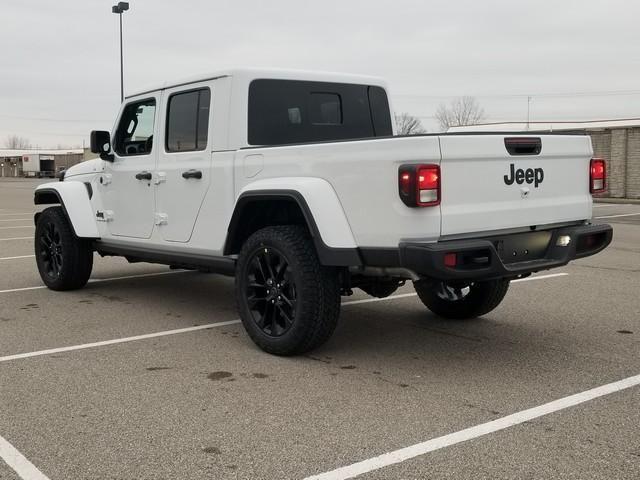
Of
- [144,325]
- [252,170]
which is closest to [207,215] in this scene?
[252,170]

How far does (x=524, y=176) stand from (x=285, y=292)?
5.79 feet

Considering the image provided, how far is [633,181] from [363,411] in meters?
27.0

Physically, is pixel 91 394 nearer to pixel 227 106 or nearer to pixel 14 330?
pixel 14 330

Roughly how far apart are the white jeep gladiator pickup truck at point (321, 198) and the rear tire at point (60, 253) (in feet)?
2.05

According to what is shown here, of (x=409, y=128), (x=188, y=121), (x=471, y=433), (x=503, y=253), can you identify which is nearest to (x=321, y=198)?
(x=503, y=253)

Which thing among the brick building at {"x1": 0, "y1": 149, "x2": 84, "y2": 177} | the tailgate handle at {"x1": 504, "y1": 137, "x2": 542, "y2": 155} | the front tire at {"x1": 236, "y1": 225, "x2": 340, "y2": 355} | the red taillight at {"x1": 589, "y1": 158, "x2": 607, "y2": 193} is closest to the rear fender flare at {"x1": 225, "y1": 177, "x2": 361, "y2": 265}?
the front tire at {"x1": 236, "y1": 225, "x2": 340, "y2": 355}

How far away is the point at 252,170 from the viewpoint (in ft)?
16.9

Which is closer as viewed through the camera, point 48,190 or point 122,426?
point 122,426

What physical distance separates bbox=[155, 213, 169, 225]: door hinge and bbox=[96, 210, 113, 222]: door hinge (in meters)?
0.95

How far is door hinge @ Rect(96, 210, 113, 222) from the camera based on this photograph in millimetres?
6912

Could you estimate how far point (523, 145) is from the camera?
4633 mm

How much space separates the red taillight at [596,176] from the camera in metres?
5.20

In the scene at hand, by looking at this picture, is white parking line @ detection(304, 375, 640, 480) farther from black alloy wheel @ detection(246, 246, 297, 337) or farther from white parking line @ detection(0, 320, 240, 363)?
white parking line @ detection(0, 320, 240, 363)

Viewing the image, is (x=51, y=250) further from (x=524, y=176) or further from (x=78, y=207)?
(x=524, y=176)
